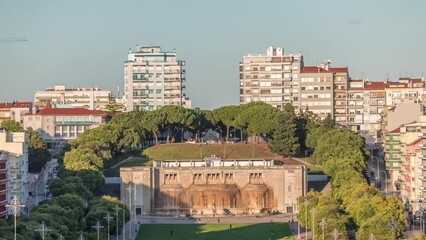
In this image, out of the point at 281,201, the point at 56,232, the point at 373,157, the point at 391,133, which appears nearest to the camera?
the point at 56,232

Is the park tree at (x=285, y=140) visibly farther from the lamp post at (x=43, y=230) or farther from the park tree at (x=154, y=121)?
the lamp post at (x=43, y=230)

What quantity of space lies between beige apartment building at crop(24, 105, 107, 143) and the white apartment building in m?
56.7

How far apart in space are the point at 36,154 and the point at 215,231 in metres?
44.2

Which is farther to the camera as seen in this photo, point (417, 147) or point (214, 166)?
point (214, 166)

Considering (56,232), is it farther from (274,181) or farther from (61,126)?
(61,126)

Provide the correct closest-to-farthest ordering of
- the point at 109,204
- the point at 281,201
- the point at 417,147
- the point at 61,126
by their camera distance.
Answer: the point at 109,204
the point at 417,147
the point at 281,201
the point at 61,126

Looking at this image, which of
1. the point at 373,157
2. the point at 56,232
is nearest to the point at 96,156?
the point at 373,157

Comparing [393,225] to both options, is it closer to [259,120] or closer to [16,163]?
[16,163]

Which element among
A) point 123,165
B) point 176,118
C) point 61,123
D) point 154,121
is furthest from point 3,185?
point 61,123

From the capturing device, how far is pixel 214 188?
150 m

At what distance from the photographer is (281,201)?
149125mm

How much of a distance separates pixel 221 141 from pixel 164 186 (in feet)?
92.5

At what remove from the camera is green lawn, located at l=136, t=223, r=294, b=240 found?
123 metres

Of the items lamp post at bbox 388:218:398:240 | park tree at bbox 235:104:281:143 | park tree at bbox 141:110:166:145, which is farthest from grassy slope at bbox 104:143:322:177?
lamp post at bbox 388:218:398:240
